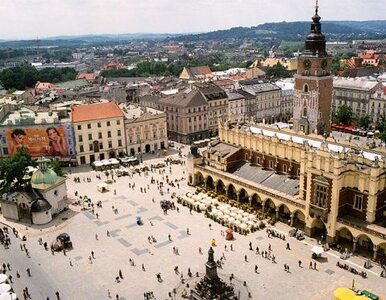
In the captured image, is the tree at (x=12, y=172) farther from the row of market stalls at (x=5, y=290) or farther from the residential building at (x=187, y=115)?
the residential building at (x=187, y=115)

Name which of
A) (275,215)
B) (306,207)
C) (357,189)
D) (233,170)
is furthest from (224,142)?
(357,189)

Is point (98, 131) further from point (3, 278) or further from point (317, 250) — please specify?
point (317, 250)

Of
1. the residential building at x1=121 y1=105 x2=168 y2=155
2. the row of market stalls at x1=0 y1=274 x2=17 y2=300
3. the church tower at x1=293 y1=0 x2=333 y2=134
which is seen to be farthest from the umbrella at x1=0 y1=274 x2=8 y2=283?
the church tower at x1=293 y1=0 x2=333 y2=134

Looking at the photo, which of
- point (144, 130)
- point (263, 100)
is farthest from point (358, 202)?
point (263, 100)

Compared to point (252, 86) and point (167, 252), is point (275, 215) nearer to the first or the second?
point (167, 252)

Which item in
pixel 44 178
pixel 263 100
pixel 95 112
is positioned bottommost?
pixel 44 178

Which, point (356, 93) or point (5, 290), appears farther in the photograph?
point (356, 93)
